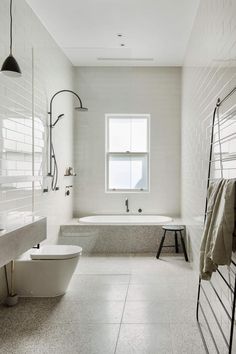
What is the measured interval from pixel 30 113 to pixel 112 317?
2.12 metres

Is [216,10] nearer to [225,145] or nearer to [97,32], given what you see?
[225,145]

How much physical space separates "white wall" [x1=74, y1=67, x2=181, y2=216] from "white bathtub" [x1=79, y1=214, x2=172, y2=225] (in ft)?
0.28

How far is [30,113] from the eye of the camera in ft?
10.8

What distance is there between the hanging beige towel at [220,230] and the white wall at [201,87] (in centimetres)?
70

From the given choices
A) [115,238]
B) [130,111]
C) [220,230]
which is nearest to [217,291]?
[220,230]

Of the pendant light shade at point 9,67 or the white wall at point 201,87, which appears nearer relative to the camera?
the white wall at point 201,87

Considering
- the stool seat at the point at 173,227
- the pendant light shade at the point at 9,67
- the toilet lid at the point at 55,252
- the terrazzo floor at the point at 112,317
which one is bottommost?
the terrazzo floor at the point at 112,317

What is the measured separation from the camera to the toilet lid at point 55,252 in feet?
9.50

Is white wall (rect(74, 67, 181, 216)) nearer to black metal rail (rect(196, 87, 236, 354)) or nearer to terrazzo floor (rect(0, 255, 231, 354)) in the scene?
terrazzo floor (rect(0, 255, 231, 354))

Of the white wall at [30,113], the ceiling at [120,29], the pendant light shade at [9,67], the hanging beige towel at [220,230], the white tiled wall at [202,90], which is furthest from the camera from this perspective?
the ceiling at [120,29]

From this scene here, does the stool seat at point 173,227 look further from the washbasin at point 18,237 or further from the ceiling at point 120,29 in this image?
the ceiling at point 120,29

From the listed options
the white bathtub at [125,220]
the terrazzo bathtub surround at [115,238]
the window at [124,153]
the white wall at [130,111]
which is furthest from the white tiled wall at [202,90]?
the window at [124,153]

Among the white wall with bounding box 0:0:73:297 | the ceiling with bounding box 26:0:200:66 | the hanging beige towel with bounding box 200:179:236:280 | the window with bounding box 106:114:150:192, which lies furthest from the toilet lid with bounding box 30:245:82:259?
the ceiling with bounding box 26:0:200:66

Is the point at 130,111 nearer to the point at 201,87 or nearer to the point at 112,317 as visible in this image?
the point at 201,87
